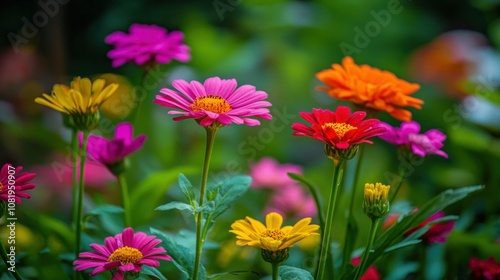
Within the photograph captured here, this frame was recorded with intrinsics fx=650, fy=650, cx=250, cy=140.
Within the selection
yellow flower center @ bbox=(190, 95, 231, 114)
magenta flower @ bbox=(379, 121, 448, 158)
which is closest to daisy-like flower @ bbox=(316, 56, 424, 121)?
magenta flower @ bbox=(379, 121, 448, 158)

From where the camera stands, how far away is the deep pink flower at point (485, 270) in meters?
0.59

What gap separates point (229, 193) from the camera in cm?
51

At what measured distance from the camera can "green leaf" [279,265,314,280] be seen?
1.48 feet

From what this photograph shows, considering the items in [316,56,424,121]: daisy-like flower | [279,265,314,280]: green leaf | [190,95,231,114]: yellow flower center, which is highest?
[316,56,424,121]: daisy-like flower

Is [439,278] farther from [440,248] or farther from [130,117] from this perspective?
[130,117]

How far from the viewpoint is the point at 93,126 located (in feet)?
1.78

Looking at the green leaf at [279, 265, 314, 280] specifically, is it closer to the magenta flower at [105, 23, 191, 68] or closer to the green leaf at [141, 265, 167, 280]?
the green leaf at [141, 265, 167, 280]

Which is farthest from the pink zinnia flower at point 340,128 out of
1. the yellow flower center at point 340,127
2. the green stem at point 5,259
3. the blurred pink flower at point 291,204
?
the blurred pink flower at point 291,204

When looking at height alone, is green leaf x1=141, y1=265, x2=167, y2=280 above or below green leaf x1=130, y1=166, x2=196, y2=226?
below

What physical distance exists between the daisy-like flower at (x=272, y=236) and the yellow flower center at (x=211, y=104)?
9 centimetres

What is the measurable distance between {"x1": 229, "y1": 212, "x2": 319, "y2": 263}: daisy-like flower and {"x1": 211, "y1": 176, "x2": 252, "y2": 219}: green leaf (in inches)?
0.7

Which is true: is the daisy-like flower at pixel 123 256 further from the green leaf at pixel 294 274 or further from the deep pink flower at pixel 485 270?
the deep pink flower at pixel 485 270

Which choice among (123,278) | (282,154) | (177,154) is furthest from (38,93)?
(123,278)

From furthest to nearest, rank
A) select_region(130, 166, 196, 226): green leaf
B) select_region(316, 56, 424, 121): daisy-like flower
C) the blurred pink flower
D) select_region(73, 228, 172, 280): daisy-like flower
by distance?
the blurred pink flower
select_region(130, 166, 196, 226): green leaf
select_region(316, 56, 424, 121): daisy-like flower
select_region(73, 228, 172, 280): daisy-like flower
